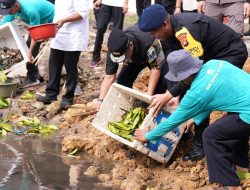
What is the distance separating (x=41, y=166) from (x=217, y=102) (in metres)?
2.27

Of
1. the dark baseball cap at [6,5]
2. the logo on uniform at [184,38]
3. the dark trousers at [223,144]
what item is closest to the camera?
the dark trousers at [223,144]

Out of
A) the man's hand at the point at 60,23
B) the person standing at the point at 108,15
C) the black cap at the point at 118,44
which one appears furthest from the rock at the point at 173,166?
the person standing at the point at 108,15

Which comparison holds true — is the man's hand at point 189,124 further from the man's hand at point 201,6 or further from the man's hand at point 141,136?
the man's hand at point 201,6

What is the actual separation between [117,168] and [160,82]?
1.20 metres

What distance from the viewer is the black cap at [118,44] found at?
5684mm

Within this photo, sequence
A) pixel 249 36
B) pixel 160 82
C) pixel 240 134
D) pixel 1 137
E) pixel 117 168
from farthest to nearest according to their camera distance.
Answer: pixel 249 36 → pixel 1 137 → pixel 160 82 → pixel 117 168 → pixel 240 134

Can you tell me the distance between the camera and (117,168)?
6051mm

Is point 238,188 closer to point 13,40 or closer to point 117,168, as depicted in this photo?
point 117,168

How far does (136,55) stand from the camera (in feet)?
20.0

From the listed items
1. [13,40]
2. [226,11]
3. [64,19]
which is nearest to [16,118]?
[64,19]

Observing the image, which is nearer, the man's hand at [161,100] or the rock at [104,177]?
the man's hand at [161,100]

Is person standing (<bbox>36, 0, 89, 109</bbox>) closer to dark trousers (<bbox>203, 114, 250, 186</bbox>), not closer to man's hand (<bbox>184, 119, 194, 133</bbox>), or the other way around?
man's hand (<bbox>184, 119, 194, 133</bbox>)

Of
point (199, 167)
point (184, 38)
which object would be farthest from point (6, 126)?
point (184, 38)

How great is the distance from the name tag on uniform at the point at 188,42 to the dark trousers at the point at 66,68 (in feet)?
9.16
